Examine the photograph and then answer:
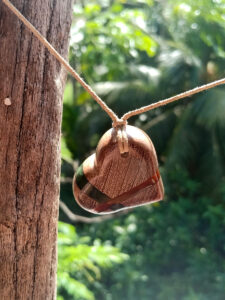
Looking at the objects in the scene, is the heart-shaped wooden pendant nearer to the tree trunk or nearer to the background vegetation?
the tree trunk

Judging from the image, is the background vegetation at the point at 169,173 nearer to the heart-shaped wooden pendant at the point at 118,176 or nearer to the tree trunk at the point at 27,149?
the tree trunk at the point at 27,149

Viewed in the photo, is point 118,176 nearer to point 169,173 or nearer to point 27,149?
point 27,149

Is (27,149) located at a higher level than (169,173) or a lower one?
lower

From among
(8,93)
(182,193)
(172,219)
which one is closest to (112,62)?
(8,93)

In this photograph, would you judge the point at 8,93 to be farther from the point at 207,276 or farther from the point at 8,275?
the point at 207,276

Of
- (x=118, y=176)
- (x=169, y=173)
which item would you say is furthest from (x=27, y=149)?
(x=169, y=173)

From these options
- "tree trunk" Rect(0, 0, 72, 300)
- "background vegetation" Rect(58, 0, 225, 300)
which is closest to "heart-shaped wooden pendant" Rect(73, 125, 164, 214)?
"tree trunk" Rect(0, 0, 72, 300)
